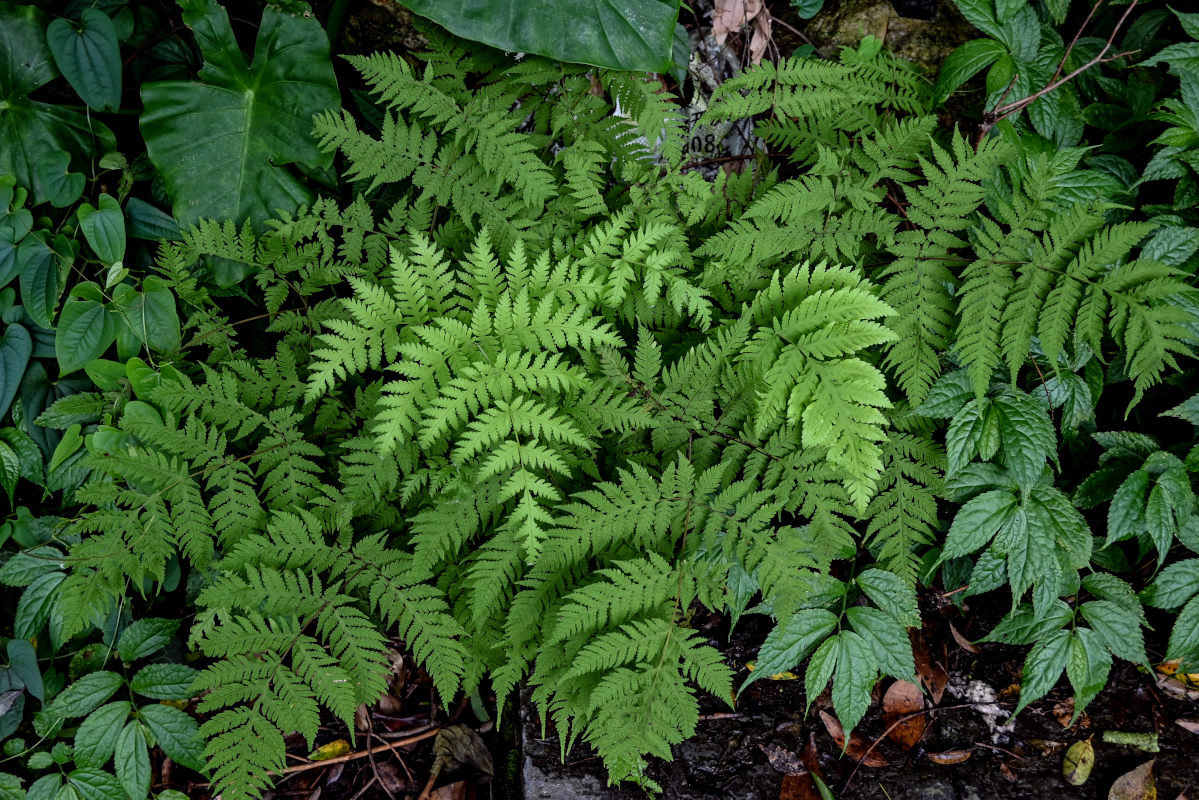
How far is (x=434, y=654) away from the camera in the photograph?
2.37 m

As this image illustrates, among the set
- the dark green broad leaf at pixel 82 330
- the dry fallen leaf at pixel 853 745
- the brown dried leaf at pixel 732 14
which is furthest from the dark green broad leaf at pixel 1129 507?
the dark green broad leaf at pixel 82 330

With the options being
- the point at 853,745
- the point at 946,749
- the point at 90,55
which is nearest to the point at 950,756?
the point at 946,749

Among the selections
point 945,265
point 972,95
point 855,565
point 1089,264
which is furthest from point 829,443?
point 972,95

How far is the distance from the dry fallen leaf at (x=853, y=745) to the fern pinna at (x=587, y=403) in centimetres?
26

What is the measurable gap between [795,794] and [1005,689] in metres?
0.89

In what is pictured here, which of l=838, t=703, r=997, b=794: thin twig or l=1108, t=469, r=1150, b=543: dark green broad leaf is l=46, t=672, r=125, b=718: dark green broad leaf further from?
l=1108, t=469, r=1150, b=543: dark green broad leaf

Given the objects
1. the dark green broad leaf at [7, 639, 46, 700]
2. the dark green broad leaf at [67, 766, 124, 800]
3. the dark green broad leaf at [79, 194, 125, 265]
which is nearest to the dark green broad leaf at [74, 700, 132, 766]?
the dark green broad leaf at [67, 766, 124, 800]

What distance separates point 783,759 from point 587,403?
1.42 m

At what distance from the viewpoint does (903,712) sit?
268cm

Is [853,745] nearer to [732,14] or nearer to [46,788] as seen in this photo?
[46,788]

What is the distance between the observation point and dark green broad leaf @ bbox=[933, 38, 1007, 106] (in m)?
2.76

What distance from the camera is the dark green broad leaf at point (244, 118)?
2834mm

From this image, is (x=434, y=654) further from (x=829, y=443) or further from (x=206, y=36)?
(x=206, y=36)

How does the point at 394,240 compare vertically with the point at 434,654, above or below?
above
